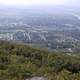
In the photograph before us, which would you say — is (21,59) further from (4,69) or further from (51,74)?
(51,74)

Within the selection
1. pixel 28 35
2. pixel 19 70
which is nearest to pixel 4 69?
pixel 19 70

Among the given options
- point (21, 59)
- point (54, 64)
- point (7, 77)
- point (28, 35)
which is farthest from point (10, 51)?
point (28, 35)

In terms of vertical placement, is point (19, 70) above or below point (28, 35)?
above

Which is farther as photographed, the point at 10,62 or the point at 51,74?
the point at 10,62

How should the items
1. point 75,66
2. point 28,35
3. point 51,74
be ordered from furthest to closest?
point 28,35
point 75,66
point 51,74

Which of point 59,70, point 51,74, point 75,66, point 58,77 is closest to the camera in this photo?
point 58,77

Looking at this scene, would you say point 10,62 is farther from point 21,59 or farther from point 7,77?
point 7,77
